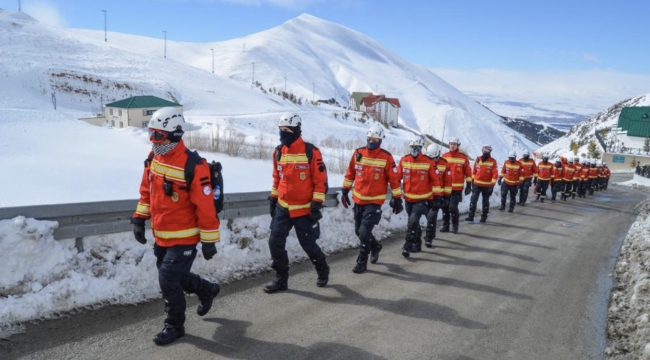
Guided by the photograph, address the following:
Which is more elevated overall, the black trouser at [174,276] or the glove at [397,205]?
the glove at [397,205]

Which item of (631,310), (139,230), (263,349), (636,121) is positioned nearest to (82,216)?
(139,230)

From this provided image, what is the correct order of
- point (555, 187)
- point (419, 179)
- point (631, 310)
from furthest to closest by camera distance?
point (555, 187)
point (419, 179)
point (631, 310)

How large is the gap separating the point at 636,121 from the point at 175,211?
9068 cm

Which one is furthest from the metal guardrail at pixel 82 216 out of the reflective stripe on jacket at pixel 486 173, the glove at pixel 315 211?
the reflective stripe on jacket at pixel 486 173

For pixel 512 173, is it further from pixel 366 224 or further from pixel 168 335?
pixel 168 335

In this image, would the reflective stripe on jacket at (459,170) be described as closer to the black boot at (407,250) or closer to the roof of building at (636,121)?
the black boot at (407,250)

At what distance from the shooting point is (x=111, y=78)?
199 feet

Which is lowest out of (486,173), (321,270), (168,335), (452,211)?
(168,335)

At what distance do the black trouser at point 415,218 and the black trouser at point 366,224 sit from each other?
3.87 ft

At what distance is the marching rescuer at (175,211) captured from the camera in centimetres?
434

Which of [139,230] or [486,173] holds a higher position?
[486,173]

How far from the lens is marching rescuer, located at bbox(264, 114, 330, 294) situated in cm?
593

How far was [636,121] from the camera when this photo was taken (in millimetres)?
75875

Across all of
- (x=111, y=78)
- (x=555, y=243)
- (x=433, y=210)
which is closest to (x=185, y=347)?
(x=433, y=210)
